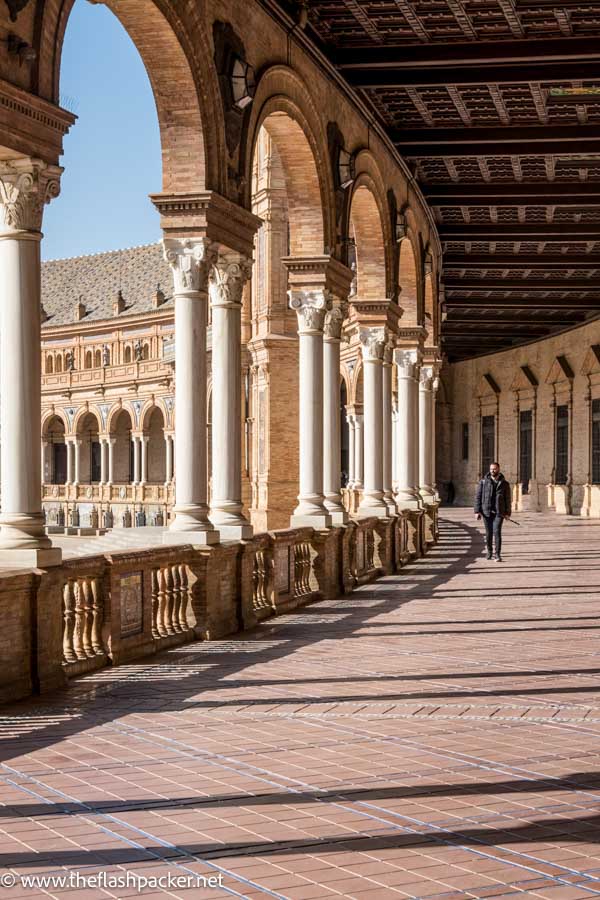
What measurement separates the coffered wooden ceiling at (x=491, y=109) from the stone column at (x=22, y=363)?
697cm

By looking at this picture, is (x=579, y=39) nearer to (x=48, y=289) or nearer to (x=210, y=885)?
(x=210, y=885)

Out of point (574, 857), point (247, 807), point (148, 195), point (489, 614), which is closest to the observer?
point (574, 857)

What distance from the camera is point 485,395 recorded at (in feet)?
177

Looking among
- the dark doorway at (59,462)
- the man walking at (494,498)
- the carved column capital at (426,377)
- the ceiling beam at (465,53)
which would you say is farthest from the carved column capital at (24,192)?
the dark doorway at (59,462)

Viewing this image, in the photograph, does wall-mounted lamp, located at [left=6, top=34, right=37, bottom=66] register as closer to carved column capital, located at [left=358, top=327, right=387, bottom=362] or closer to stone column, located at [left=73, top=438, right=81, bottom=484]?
carved column capital, located at [left=358, top=327, right=387, bottom=362]

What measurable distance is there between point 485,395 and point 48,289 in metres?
42.1

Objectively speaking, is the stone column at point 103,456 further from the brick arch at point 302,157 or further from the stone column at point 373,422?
the brick arch at point 302,157

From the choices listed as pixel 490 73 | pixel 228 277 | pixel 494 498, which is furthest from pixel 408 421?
pixel 228 277

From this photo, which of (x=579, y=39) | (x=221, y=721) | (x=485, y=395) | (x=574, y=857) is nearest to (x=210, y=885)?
(x=574, y=857)

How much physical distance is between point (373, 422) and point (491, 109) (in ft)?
16.8

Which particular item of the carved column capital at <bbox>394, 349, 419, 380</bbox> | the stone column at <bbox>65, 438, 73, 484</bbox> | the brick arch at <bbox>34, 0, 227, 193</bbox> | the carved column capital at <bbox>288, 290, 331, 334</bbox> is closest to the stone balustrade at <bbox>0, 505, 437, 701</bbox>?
the carved column capital at <bbox>288, 290, 331, 334</bbox>

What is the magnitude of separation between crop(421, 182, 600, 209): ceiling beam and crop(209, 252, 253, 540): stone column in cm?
1137

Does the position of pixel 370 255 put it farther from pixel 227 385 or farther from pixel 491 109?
pixel 227 385

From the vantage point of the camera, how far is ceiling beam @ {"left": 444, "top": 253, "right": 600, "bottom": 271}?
30219 mm
